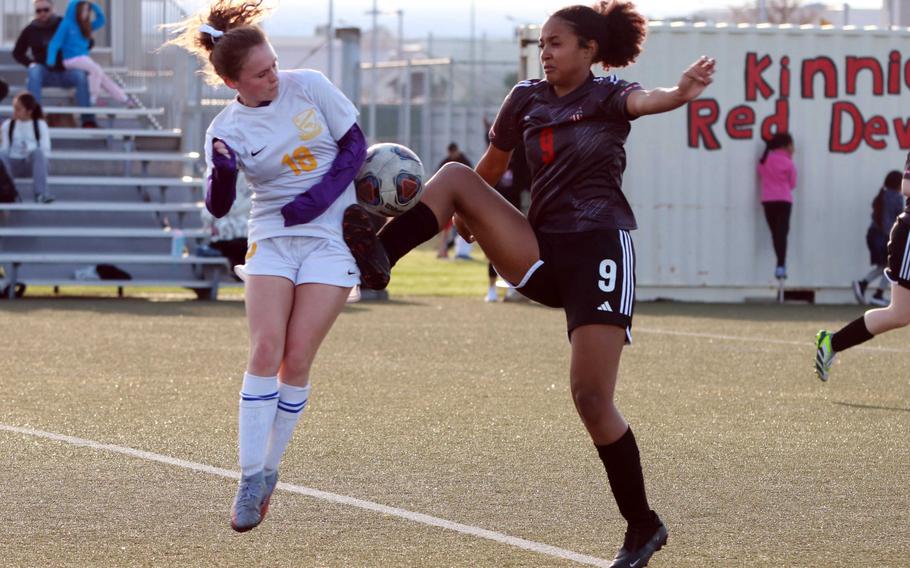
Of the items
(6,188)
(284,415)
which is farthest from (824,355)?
(6,188)

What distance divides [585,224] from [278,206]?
1193 mm

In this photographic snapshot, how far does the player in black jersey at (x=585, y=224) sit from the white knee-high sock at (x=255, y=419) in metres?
0.58

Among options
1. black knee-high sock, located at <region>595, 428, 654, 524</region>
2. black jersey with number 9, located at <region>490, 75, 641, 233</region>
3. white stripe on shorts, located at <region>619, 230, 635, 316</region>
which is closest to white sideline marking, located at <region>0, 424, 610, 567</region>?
black knee-high sock, located at <region>595, 428, 654, 524</region>

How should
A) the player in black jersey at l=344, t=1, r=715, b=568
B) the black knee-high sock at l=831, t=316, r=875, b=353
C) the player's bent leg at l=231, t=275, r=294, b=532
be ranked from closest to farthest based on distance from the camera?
1. the player in black jersey at l=344, t=1, r=715, b=568
2. the player's bent leg at l=231, t=275, r=294, b=532
3. the black knee-high sock at l=831, t=316, r=875, b=353

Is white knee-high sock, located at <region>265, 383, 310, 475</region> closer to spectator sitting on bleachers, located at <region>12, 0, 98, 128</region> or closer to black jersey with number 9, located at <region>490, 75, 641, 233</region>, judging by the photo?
black jersey with number 9, located at <region>490, 75, 641, 233</region>

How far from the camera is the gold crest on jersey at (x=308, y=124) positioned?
594cm

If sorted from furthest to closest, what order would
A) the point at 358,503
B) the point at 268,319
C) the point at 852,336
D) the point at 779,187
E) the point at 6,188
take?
the point at 6,188 < the point at 779,187 < the point at 852,336 < the point at 358,503 < the point at 268,319

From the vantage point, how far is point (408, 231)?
6.16 meters

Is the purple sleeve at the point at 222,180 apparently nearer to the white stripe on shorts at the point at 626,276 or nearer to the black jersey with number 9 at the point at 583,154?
the black jersey with number 9 at the point at 583,154

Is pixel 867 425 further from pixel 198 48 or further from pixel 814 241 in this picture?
pixel 814 241

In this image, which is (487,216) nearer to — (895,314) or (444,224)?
(444,224)

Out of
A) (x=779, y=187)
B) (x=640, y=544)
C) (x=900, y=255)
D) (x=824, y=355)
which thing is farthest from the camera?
(x=779, y=187)

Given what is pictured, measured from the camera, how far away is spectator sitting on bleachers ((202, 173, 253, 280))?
18.4 metres

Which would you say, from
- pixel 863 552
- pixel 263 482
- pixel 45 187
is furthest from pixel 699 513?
pixel 45 187
